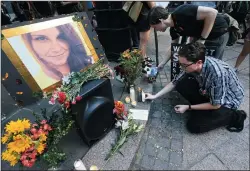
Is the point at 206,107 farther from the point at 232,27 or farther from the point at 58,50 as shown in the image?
the point at 58,50

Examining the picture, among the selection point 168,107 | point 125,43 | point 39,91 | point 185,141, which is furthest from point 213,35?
point 39,91

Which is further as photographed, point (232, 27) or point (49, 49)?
point (232, 27)

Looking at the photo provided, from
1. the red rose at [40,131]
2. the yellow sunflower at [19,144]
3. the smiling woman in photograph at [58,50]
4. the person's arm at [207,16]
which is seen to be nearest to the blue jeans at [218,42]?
the person's arm at [207,16]

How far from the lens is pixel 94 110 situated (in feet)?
6.21

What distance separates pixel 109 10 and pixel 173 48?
1664 mm

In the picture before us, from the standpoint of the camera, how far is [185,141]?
2.51 meters

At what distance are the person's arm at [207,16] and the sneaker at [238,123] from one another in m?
1.14

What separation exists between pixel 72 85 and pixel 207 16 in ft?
6.10

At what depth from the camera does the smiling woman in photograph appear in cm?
209

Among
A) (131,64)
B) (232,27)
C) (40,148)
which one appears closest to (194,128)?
(131,64)

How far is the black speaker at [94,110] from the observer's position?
5.99ft

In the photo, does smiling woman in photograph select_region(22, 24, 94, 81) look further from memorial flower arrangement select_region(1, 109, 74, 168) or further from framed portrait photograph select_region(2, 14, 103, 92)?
memorial flower arrangement select_region(1, 109, 74, 168)

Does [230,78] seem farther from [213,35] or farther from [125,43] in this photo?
[125,43]

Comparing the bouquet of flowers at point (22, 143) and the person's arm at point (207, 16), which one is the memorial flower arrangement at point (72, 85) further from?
the person's arm at point (207, 16)
